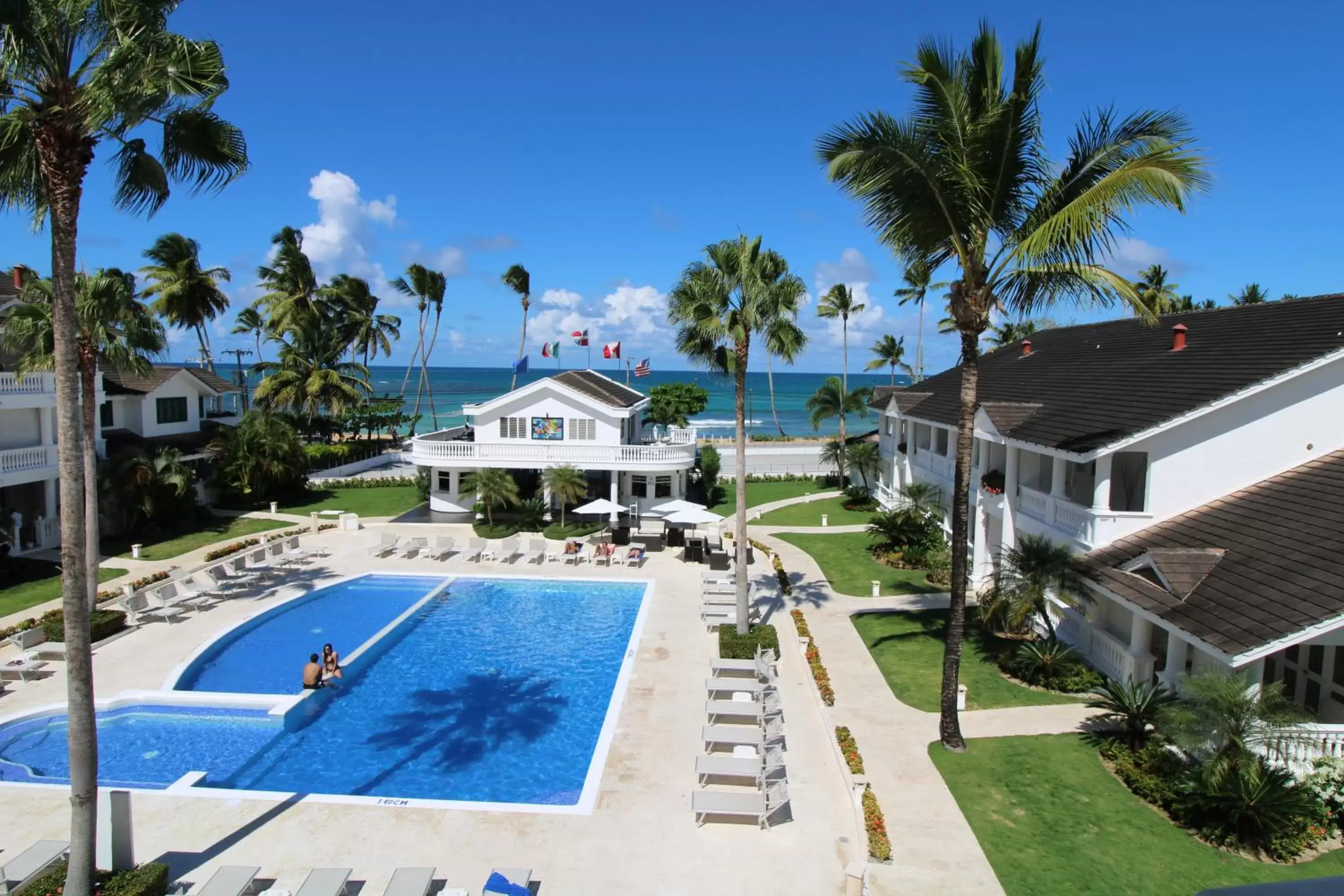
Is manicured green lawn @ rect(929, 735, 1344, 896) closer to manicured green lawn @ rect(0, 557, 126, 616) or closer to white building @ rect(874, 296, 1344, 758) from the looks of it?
white building @ rect(874, 296, 1344, 758)

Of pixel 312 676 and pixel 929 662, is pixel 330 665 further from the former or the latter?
pixel 929 662

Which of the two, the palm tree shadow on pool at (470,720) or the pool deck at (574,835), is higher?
the pool deck at (574,835)

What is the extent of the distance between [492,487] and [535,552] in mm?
4639

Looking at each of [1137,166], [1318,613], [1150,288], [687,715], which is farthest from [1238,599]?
[1150,288]

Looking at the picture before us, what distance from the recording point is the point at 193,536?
31.6 m

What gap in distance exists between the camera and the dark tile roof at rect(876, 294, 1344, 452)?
17328 mm

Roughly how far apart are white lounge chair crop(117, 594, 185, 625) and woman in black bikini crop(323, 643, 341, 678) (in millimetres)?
7120

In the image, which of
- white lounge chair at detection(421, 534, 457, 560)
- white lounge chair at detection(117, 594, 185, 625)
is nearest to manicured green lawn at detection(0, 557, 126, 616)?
white lounge chair at detection(117, 594, 185, 625)

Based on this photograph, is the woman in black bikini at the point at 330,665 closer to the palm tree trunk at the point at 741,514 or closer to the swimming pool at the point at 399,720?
the swimming pool at the point at 399,720

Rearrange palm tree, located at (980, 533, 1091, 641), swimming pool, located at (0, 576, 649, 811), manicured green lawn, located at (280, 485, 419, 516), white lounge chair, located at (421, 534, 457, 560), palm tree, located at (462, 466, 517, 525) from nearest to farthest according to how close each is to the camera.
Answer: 1. swimming pool, located at (0, 576, 649, 811)
2. palm tree, located at (980, 533, 1091, 641)
3. white lounge chair, located at (421, 534, 457, 560)
4. palm tree, located at (462, 466, 517, 525)
5. manicured green lawn, located at (280, 485, 419, 516)

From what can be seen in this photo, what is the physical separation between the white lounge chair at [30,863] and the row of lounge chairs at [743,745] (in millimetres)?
8682

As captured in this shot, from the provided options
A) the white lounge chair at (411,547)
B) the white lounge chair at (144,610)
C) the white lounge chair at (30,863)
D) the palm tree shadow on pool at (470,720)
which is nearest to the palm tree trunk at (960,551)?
the palm tree shadow on pool at (470,720)

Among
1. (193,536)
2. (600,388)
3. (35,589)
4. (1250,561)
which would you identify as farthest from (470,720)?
(600,388)

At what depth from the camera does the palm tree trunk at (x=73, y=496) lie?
8.57 m
